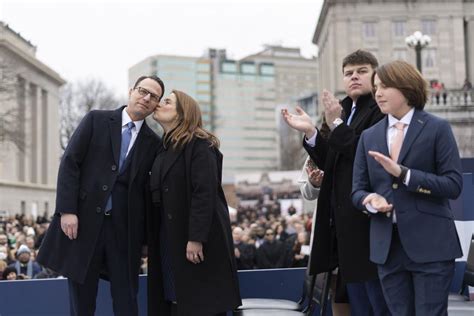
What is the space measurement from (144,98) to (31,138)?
6879cm

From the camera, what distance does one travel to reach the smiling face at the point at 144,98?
5465 millimetres

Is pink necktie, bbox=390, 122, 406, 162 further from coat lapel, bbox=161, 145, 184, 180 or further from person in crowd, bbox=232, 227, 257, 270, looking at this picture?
person in crowd, bbox=232, 227, 257, 270

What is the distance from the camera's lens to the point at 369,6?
67.6m

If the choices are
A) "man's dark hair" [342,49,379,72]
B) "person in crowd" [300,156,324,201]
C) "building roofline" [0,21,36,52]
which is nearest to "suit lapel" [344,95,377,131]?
"man's dark hair" [342,49,379,72]

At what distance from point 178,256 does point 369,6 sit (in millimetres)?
65644

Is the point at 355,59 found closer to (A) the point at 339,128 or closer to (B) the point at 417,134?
(A) the point at 339,128

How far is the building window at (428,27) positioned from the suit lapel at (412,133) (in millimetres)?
66656

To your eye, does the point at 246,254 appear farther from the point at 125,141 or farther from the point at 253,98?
the point at 253,98

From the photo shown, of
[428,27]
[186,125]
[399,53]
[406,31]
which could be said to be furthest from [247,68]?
[186,125]

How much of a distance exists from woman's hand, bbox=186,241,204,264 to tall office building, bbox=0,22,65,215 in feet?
152

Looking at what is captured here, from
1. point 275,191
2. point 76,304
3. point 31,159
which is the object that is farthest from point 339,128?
point 31,159

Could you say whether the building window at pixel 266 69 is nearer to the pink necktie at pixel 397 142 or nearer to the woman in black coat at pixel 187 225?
the woman in black coat at pixel 187 225

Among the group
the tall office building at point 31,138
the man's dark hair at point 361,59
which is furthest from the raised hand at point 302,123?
the tall office building at point 31,138

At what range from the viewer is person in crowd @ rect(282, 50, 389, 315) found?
4684mm
